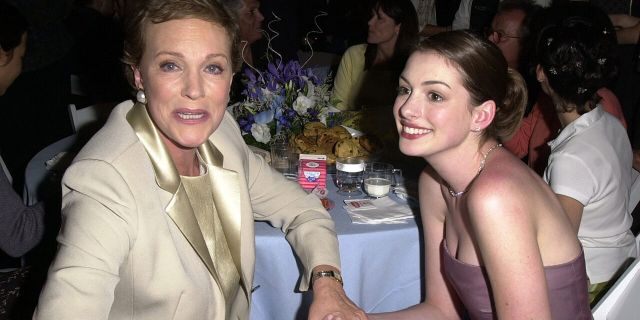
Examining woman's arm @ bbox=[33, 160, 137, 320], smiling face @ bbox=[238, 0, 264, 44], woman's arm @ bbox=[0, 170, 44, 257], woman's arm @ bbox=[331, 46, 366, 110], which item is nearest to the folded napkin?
woman's arm @ bbox=[33, 160, 137, 320]

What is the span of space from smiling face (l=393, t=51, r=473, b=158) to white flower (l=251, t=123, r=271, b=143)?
125 cm

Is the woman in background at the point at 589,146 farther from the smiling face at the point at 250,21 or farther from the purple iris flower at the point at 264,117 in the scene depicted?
the smiling face at the point at 250,21

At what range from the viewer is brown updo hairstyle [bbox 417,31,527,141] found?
64.6 inches

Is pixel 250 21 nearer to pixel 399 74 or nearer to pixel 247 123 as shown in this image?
pixel 399 74

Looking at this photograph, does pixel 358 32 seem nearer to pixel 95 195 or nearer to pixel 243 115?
pixel 243 115

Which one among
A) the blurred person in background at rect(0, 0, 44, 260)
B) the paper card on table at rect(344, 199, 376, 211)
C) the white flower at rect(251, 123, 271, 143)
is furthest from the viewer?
the white flower at rect(251, 123, 271, 143)

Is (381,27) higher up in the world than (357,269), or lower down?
higher up

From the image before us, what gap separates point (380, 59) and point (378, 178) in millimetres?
1932

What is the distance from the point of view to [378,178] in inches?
98.7

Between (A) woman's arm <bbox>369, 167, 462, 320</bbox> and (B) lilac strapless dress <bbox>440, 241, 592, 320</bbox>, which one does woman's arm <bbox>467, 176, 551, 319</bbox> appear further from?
(A) woman's arm <bbox>369, 167, 462, 320</bbox>

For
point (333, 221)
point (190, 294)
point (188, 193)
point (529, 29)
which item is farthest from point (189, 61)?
point (529, 29)

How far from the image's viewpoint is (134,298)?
150cm

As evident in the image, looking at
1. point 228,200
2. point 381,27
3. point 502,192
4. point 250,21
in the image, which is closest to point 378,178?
point 228,200

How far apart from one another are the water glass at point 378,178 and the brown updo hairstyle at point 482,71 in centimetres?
72
